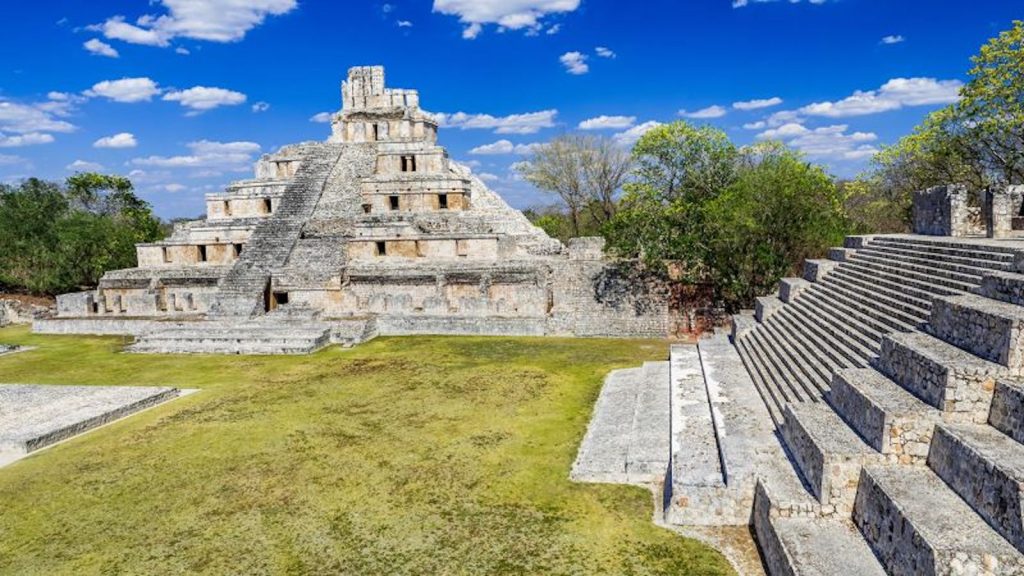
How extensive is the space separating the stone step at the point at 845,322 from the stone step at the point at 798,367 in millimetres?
648

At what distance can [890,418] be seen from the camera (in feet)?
20.1

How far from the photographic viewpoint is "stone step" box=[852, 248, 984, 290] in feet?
27.5

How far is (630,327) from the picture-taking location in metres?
18.7

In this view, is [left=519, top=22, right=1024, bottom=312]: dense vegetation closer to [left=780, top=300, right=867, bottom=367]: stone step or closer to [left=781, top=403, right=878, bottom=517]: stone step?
[left=780, top=300, right=867, bottom=367]: stone step

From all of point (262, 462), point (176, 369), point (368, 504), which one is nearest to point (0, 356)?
point (176, 369)

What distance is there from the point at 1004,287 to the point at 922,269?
3.06m

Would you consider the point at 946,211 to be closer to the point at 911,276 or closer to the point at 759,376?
the point at 911,276

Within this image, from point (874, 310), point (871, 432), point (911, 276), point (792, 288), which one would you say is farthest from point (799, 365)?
point (792, 288)

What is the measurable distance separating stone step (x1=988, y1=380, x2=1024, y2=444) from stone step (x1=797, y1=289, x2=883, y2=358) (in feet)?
7.83

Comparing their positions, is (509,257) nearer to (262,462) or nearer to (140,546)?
(262,462)

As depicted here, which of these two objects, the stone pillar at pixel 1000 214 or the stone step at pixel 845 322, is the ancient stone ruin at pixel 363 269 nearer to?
the stone step at pixel 845 322

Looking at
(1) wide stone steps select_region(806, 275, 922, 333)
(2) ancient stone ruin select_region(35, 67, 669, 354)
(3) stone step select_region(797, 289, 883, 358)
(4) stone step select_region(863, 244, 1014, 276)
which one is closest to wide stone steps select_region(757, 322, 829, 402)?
(3) stone step select_region(797, 289, 883, 358)

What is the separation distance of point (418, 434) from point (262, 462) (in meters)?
2.41

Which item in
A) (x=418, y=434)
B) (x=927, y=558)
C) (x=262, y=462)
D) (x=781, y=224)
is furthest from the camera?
(x=781, y=224)
